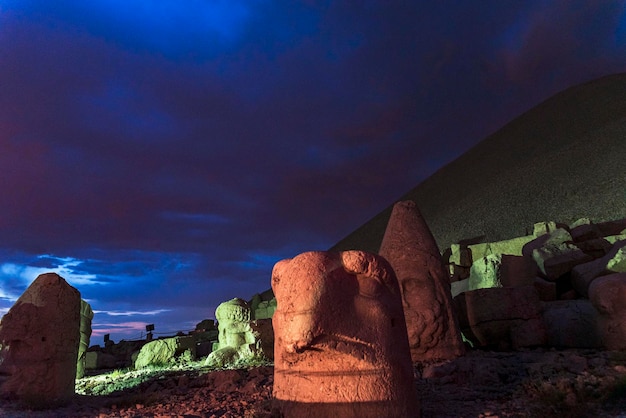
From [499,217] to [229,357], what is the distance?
30.4 m

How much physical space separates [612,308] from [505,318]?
1.87 metres

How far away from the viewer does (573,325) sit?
298 inches

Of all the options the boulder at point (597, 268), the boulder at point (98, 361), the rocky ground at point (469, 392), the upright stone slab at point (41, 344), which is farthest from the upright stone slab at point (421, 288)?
the boulder at point (98, 361)

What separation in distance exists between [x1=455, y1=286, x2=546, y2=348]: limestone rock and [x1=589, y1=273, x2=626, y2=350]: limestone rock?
1.24 m

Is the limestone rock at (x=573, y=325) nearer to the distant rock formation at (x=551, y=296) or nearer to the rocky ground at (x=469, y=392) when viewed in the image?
the distant rock formation at (x=551, y=296)

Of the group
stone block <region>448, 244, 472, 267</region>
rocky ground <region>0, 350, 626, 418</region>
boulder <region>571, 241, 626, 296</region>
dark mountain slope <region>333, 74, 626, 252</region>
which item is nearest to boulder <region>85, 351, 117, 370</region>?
rocky ground <region>0, 350, 626, 418</region>

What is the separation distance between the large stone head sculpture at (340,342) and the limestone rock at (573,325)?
496 centimetres

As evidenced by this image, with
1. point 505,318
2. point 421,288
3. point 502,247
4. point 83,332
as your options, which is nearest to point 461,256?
point 502,247

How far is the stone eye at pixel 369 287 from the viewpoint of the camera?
12.2 feet

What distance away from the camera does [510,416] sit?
13.2 ft

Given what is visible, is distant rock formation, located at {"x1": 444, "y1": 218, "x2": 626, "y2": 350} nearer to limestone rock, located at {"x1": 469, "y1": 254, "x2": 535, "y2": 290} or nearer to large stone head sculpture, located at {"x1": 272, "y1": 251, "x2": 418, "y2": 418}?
limestone rock, located at {"x1": 469, "y1": 254, "x2": 535, "y2": 290}

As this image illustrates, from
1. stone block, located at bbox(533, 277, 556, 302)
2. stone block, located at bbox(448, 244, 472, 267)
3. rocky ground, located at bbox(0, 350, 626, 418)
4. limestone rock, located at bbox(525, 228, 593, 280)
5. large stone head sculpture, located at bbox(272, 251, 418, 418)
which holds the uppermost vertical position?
stone block, located at bbox(448, 244, 472, 267)

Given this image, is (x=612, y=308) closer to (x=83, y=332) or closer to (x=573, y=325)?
(x=573, y=325)

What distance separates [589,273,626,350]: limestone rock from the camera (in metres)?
6.45
